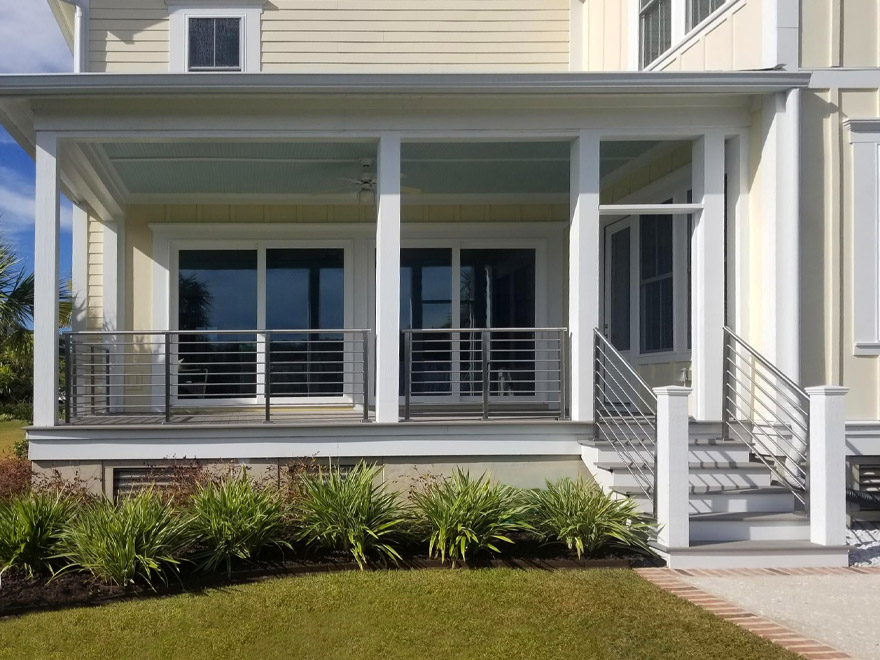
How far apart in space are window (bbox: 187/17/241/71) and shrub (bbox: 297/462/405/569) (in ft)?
25.8

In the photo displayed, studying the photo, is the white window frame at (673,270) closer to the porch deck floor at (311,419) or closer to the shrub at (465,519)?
the porch deck floor at (311,419)

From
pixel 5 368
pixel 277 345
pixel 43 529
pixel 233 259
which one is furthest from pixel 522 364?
pixel 5 368

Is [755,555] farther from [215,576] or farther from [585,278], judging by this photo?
[215,576]

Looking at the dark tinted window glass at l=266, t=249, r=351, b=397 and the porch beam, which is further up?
the porch beam

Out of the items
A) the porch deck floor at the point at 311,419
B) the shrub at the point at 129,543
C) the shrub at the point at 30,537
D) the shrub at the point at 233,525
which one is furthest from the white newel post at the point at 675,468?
the shrub at the point at 30,537

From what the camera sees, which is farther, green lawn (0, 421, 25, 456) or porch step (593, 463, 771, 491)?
green lawn (0, 421, 25, 456)

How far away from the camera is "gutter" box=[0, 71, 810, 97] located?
7.97 m

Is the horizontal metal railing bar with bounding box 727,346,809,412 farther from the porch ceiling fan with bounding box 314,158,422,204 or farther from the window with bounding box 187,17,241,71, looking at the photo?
the window with bounding box 187,17,241,71

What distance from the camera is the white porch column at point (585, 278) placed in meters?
8.42

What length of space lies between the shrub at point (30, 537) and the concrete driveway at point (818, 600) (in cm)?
459

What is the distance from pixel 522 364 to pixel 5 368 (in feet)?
45.0

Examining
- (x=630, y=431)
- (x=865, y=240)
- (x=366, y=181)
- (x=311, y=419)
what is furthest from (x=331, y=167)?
(x=865, y=240)

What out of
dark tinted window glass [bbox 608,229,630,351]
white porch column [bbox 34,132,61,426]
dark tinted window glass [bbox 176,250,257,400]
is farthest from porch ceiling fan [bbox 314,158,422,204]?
white porch column [bbox 34,132,61,426]

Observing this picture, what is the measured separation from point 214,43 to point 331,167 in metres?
3.78
